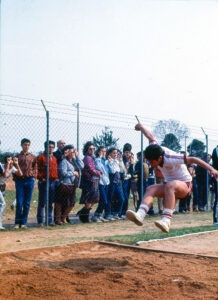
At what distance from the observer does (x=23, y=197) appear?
9156 millimetres

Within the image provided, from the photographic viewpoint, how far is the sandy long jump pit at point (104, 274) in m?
4.27

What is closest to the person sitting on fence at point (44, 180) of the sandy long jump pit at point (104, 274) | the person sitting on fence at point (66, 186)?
the person sitting on fence at point (66, 186)

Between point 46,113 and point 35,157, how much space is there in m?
1.10

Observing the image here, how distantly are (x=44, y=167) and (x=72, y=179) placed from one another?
2.85 ft

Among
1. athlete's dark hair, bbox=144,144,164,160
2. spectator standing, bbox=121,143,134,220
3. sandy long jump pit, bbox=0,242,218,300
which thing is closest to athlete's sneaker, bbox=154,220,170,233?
sandy long jump pit, bbox=0,242,218,300

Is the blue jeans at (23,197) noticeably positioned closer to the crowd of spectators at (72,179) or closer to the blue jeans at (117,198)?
the crowd of spectators at (72,179)

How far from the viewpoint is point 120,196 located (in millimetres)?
11242

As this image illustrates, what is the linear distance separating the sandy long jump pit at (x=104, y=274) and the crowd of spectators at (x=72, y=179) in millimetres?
2965

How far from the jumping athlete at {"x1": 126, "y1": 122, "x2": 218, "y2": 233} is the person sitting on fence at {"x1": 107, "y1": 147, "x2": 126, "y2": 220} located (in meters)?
4.74

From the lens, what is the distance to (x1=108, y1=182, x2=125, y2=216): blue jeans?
11096mm

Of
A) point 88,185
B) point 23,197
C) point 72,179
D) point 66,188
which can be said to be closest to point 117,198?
point 88,185

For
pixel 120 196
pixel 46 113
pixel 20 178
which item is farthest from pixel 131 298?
pixel 120 196

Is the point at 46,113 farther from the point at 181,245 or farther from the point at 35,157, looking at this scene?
the point at 181,245

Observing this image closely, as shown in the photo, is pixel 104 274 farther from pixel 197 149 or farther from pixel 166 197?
pixel 197 149
